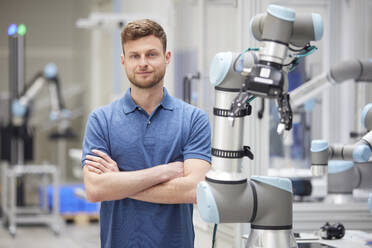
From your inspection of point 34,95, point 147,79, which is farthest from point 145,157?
point 34,95

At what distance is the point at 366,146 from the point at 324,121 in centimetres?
215

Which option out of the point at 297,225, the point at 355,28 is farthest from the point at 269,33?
the point at 355,28

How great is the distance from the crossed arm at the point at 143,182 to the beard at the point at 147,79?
9.4 inches

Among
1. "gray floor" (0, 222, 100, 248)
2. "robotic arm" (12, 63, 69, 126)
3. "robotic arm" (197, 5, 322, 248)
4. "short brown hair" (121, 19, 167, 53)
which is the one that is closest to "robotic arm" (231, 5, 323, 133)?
"robotic arm" (197, 5, 322, 248)

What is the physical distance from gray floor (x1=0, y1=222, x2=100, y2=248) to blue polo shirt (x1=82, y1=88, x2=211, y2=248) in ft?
12.9

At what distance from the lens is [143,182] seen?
1.72 meters

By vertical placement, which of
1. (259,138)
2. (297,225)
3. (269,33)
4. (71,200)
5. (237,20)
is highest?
(237,20)

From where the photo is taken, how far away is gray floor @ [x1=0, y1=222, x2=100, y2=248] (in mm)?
5578

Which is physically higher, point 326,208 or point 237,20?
point 237,20

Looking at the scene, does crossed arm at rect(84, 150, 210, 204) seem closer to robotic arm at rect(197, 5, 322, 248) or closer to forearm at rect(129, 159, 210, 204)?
forearm at rect(129, 159, 210, 204)

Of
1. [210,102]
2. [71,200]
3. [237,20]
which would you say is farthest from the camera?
[71,200]

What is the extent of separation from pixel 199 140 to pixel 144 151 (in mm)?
182

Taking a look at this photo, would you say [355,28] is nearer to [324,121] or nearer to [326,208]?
[324,121]

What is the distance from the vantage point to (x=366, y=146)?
60.5 inches
